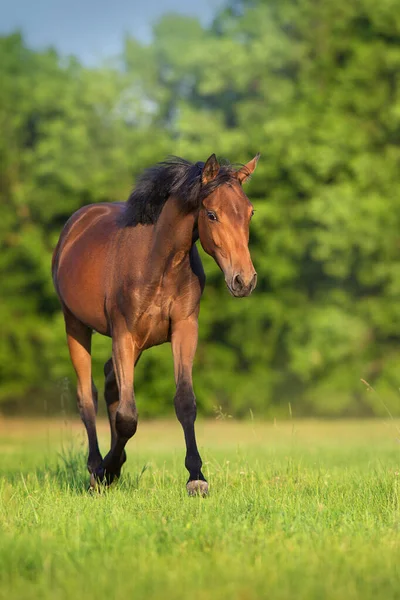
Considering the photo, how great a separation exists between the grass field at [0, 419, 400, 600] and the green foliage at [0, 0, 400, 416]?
1763 cm

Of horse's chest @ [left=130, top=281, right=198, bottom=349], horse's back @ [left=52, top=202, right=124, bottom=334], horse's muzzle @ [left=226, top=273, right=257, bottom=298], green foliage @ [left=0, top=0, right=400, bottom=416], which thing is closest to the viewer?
horse's muzzle @ [left=226, top=273, right=257, bottom=298]

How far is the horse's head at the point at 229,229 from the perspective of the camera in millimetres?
6324

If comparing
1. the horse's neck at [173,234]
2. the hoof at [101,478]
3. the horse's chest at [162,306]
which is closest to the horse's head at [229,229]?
the horse's neck at [173,234]

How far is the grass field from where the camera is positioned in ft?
13.0

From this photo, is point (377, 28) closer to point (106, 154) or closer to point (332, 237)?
point (332, 237)

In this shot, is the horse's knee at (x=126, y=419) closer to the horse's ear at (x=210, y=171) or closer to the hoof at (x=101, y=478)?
the hoof at (x=101, y=478)

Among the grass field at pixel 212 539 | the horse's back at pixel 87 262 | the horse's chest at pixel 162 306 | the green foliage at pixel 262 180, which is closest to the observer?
the grass field at pixel 212 539

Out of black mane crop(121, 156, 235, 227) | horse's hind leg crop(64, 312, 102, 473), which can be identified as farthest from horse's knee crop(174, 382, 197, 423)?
horse's hind leg crop(64, 312, 102, 473)

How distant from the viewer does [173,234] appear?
7203mm

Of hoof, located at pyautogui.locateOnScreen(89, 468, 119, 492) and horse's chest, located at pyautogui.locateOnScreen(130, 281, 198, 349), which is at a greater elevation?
horse's chest, located at pyautogui.locateOnScreen(130, 281, 198, 349)

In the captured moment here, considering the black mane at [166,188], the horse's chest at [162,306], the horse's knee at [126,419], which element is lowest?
the horse's knee at [126,419]

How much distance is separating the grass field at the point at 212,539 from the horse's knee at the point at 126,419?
46cm

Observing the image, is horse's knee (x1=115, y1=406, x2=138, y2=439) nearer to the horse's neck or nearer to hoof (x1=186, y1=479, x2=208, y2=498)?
hoof (x1=186, y1=479, x2=208, y2=498)

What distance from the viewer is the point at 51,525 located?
5.62m
